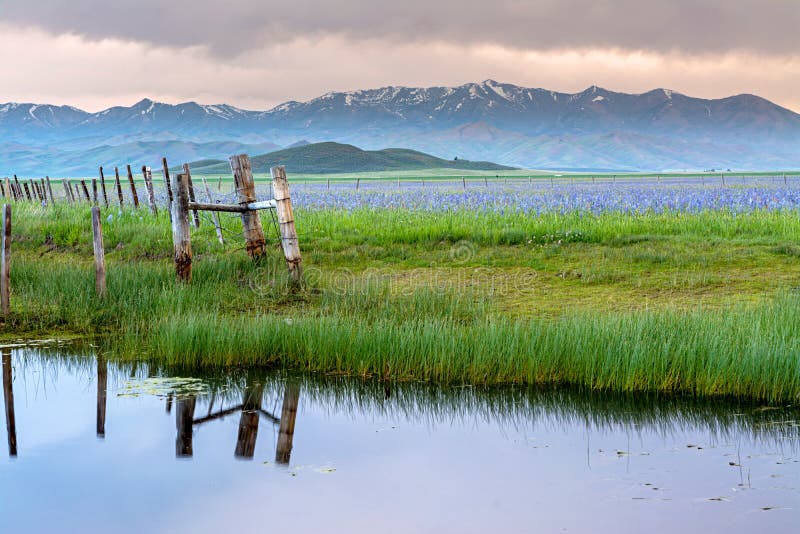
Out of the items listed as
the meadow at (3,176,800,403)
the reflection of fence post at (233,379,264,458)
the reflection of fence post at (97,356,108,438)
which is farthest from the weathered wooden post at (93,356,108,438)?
the reflection of fence post at (233,379,264,458)

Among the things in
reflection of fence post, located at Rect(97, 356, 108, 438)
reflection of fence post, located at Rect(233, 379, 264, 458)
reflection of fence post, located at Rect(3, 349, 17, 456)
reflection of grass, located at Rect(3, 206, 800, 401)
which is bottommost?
reflection of fence post, located at Rect(3, 349, 17, 456)

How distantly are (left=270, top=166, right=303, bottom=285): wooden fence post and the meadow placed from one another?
0.36 metres

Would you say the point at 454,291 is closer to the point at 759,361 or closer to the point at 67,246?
the point at 759,361

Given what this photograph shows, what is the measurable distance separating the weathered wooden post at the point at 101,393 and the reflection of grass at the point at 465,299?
1.74 feet

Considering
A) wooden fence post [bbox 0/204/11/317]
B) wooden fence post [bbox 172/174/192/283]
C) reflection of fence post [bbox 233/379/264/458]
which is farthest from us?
wooden fence post [bbox 172/174/192/283]

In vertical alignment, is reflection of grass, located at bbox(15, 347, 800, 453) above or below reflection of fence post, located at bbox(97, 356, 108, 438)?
above

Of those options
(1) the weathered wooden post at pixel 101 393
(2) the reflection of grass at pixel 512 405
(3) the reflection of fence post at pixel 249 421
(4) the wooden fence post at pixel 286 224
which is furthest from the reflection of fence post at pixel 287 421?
(4) the wooden fence post at pixel 286 224

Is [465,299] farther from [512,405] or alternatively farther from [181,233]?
[181,233]

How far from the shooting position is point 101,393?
31.1 ft

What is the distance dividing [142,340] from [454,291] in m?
4.57

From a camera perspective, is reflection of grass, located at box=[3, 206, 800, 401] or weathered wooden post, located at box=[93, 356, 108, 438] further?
reflection of grass, located at box=[3, 206, 800, 401]

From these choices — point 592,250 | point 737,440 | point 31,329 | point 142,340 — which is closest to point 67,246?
point 31,329

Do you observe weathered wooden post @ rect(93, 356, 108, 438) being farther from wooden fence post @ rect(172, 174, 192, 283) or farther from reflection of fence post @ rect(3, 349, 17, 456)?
wooden fence post @ rect(172, 174, 192, 283)

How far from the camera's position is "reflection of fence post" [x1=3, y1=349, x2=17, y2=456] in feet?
25.7
